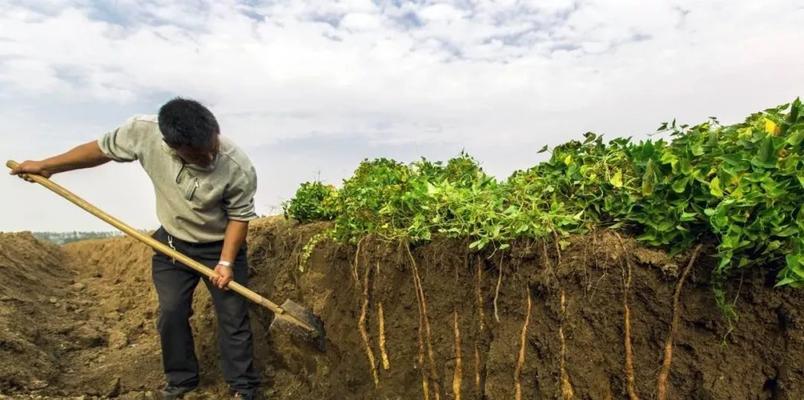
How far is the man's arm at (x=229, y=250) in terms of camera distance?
4.55 m

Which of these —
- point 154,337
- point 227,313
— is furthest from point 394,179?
point 154,337

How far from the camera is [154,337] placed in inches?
297

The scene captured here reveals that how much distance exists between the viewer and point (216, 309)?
4.84 m

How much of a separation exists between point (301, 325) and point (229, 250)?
0.79 m

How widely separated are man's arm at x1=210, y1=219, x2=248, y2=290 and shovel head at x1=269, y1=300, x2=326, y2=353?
493 millimetres

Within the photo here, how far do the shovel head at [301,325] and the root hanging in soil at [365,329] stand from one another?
37cm

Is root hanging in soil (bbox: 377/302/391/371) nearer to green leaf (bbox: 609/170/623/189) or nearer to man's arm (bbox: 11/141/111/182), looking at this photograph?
green leaf (bbox: 609/170/623/189)

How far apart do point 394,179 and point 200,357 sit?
2.74 meters

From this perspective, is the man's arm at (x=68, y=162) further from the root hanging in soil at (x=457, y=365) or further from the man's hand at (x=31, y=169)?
the root hanging in soil at (x=457, y=365)

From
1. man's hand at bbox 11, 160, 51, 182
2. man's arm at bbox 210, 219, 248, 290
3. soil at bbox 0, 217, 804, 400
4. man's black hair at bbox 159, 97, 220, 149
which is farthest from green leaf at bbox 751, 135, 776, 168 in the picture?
man's hand at bbox 11, 160, 51, 182

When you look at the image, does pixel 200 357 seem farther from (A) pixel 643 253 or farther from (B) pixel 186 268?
(A) pixel 643 253

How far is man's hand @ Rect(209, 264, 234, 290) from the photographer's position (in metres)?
4.54

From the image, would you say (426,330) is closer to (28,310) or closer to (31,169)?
(31,169)

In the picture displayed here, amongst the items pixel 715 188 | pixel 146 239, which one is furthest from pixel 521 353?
pixel 146 239
